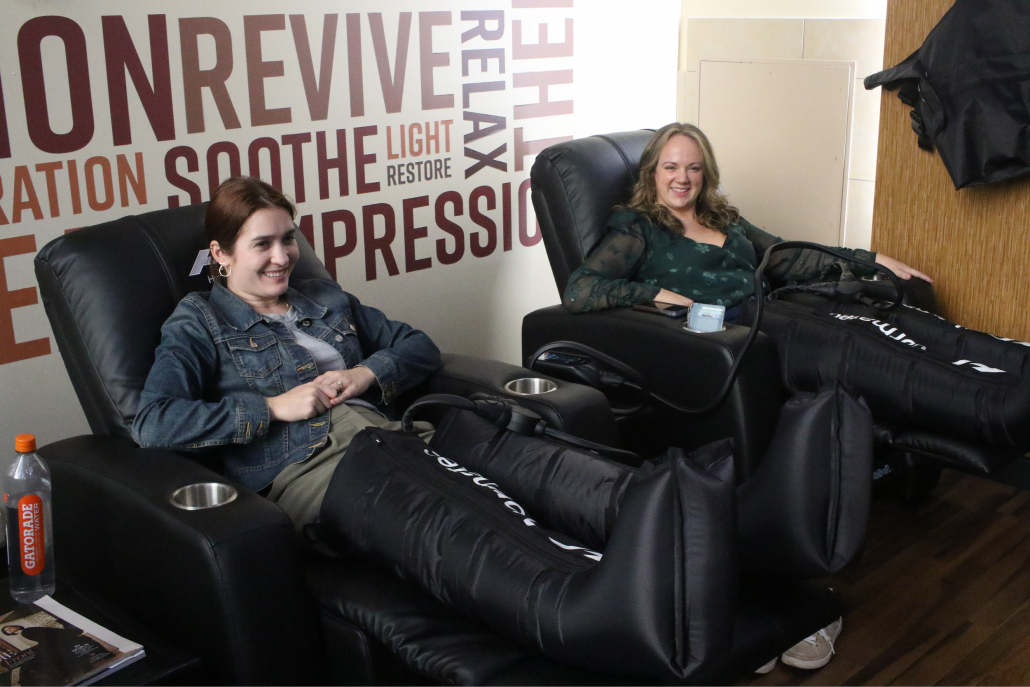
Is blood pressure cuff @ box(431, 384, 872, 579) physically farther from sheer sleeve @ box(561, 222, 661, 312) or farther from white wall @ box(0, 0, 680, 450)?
white wall @ box(0, 0, 680, 450)

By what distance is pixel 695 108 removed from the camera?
3.78 m

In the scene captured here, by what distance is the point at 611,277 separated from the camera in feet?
8.29

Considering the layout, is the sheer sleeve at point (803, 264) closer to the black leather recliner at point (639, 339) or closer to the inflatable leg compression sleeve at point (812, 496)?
the black leather recliner at point (639, 339)

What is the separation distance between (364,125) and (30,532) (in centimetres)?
160

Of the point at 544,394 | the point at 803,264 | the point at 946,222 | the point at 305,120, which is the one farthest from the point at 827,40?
the point at 544,394

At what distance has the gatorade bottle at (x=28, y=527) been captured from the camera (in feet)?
5.49

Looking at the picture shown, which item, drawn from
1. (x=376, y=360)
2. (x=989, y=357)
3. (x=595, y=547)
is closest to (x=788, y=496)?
(x=595, y=547)

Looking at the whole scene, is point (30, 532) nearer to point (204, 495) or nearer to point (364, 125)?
point (204, 495)

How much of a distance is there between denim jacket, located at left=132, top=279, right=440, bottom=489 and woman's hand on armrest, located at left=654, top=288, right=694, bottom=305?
2.16 feet

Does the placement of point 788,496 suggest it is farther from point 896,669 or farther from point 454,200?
point 454,200

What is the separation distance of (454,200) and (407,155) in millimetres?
236

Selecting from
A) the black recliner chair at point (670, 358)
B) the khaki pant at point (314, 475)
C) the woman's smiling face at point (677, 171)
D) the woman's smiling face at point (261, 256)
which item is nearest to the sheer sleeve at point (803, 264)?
the black recliner chair at point (670, 358)

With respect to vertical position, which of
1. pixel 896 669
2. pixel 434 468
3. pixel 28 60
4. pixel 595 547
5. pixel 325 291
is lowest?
pixel 896 669

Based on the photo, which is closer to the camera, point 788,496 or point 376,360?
point 788,496
